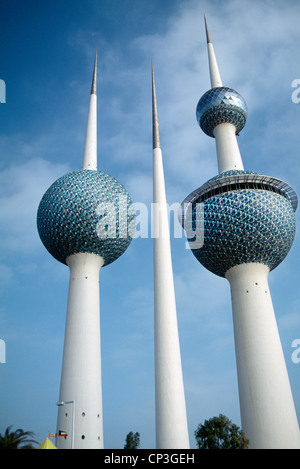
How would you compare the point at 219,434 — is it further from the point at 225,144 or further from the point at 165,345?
the point at 225,144

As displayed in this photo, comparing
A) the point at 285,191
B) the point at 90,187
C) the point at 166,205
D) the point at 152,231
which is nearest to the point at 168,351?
the point at 152,231

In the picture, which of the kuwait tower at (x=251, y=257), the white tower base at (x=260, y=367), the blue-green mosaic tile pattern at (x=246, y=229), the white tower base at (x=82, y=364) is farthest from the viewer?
the blue-green mosaic tile pattern at (x=246, y=229)

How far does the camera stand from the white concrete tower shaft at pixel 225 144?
49.0m

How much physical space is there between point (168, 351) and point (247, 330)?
31.5ft

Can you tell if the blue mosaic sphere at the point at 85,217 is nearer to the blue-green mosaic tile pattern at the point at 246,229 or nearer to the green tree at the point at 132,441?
the blue-green mosaic tile pattern at the point at 246,229

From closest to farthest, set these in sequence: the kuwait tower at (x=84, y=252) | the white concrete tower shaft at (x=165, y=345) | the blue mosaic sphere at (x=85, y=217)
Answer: the white concrete tower shaft at (x=165, y=345)
the kuwait tower at (x=84, y=252)
the blue mosaic sphere at (x=85, y=217)

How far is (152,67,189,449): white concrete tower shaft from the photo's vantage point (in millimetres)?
29391

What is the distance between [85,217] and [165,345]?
15.2 metres

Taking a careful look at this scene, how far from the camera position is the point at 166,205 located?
3869 cm

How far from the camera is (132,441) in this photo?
160ft

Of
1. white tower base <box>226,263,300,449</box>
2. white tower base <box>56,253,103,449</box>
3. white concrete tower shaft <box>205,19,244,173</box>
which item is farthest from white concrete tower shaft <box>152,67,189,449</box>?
white concrete tower shaft <box>205,19,244,173</box>

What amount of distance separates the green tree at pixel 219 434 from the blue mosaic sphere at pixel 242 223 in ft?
46.4

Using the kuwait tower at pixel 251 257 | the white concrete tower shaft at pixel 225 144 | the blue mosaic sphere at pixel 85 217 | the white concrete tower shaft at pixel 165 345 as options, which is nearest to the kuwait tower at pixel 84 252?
the blue mosaic sphere at pixel 85 217

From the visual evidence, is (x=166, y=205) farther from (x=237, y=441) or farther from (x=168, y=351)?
(x=237, y=441)
